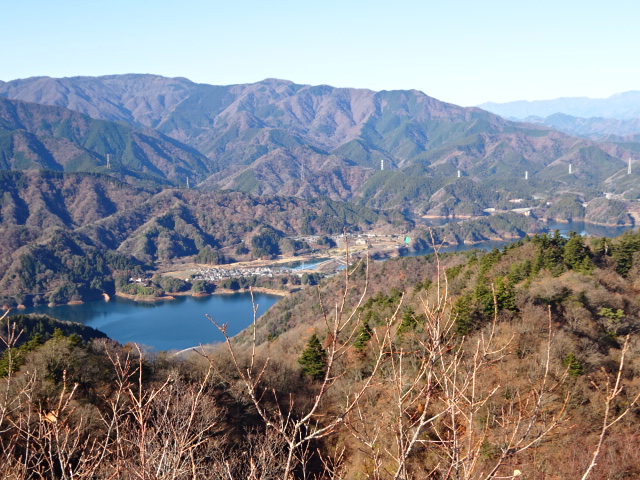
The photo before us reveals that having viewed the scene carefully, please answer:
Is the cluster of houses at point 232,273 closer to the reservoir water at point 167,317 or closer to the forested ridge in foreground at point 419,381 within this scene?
the reservoir water at point 167,317

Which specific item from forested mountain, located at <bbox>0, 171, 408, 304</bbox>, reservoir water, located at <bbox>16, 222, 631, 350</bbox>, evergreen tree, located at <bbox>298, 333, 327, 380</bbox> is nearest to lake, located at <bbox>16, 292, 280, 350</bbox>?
reservoir water, located at <bbox>16, 222, 631, 350</bbox>

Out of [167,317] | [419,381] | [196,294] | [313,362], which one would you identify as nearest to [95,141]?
[196,294]

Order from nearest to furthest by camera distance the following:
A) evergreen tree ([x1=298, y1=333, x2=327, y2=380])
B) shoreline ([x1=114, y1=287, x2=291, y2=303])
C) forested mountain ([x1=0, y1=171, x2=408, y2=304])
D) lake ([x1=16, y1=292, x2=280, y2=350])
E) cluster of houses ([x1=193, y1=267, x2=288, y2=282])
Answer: evergreen tree ([x1=298, y1=333, x2=327, y2=380]) → lake ([x1=16, y1=292, x2=280, y2=350]) → shoreline ([x1=114, y1=287, x2=291, y2=303]) → forested mountain ([x1=0, y1=171, x2=408, y2=304]) → cluster of houses ([x1=193, y1=267, x2=288, y2=282])

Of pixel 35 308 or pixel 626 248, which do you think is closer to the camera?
pixel 626 248

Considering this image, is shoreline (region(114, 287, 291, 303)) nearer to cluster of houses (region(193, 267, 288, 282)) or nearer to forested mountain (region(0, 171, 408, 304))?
cluster of houses (region(193, 267, 288, 282))

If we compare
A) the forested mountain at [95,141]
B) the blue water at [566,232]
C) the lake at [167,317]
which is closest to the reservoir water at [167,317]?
the lake at [167,317]

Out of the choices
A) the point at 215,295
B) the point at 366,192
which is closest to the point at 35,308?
the point at 215,295

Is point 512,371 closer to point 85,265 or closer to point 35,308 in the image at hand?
point 35,308
